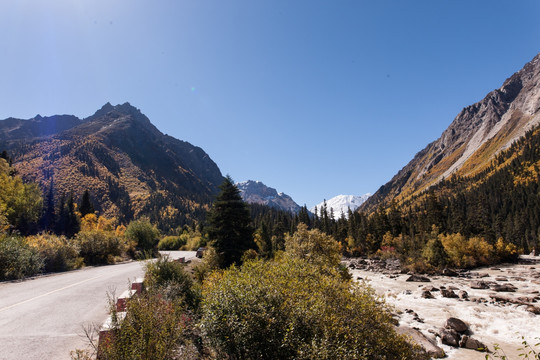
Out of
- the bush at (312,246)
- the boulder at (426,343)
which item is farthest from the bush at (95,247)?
the boulder at (426,343)

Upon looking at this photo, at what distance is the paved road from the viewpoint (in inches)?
271

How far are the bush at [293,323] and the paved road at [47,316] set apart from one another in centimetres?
359

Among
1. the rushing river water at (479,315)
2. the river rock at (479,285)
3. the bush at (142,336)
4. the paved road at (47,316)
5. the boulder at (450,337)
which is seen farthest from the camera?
the river rock at (479,285)

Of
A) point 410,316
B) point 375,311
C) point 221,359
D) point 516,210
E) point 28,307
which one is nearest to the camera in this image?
point 221,359

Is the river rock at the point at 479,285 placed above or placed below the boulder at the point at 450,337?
below

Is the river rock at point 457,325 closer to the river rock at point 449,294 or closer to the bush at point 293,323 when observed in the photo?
the river rock at point 449,294

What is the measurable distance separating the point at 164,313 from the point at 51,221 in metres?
74.2

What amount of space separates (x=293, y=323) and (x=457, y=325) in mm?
17283

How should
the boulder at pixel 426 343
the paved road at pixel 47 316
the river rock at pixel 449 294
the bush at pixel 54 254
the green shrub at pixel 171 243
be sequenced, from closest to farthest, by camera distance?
the paved road at pixel 47 316, the boulder at pixel 426 343, the bush at pixel 54 254, the river rock at pixel 449 294, the green shrub at pixel 171 243

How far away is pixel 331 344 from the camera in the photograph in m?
6.30

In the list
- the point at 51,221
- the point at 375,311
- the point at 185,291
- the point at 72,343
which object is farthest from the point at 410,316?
the point at 51,221

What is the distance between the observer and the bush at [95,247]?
31.3 metres

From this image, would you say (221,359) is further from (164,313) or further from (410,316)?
(410,316)

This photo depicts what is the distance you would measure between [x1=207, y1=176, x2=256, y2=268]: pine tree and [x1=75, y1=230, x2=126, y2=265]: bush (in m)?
18.0
